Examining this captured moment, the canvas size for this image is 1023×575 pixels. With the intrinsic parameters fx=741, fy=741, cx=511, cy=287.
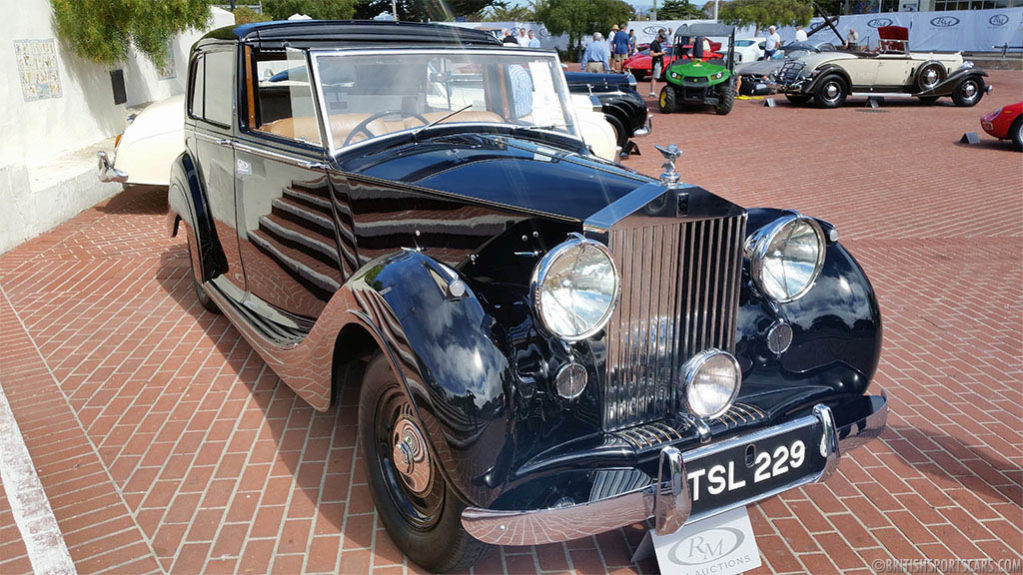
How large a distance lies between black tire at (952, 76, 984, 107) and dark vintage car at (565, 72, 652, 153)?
9849 millimetres

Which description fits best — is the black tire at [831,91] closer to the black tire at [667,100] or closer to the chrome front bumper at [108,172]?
the black tire at [667,100]

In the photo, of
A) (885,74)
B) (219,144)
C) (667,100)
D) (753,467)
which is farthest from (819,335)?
(885,74)

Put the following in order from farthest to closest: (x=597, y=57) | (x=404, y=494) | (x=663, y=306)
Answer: (x=597, y=57) < (x=404, y=494) < (x=663, y=306)

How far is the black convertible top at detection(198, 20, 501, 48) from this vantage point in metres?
3.39

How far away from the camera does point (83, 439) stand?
334cm

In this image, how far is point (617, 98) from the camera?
10781mm

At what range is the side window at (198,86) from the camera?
4336 mm

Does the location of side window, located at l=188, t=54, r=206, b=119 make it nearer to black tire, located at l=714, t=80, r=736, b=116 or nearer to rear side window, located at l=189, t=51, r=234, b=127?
rear side window, located at l=189, t=51, r=234, b=127

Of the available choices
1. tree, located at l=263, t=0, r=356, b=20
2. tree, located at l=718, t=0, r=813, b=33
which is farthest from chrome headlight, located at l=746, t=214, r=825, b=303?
tree, located at l=718, t=0, r=813, b=33

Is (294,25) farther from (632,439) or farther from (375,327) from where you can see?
(632,439)

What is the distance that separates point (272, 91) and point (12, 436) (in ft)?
6.56

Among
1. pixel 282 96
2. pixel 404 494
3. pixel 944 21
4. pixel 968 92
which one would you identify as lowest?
pixel 404 494

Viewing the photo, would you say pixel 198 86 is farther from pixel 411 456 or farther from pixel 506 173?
pixel 411 456

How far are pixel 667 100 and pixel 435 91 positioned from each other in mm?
13372
